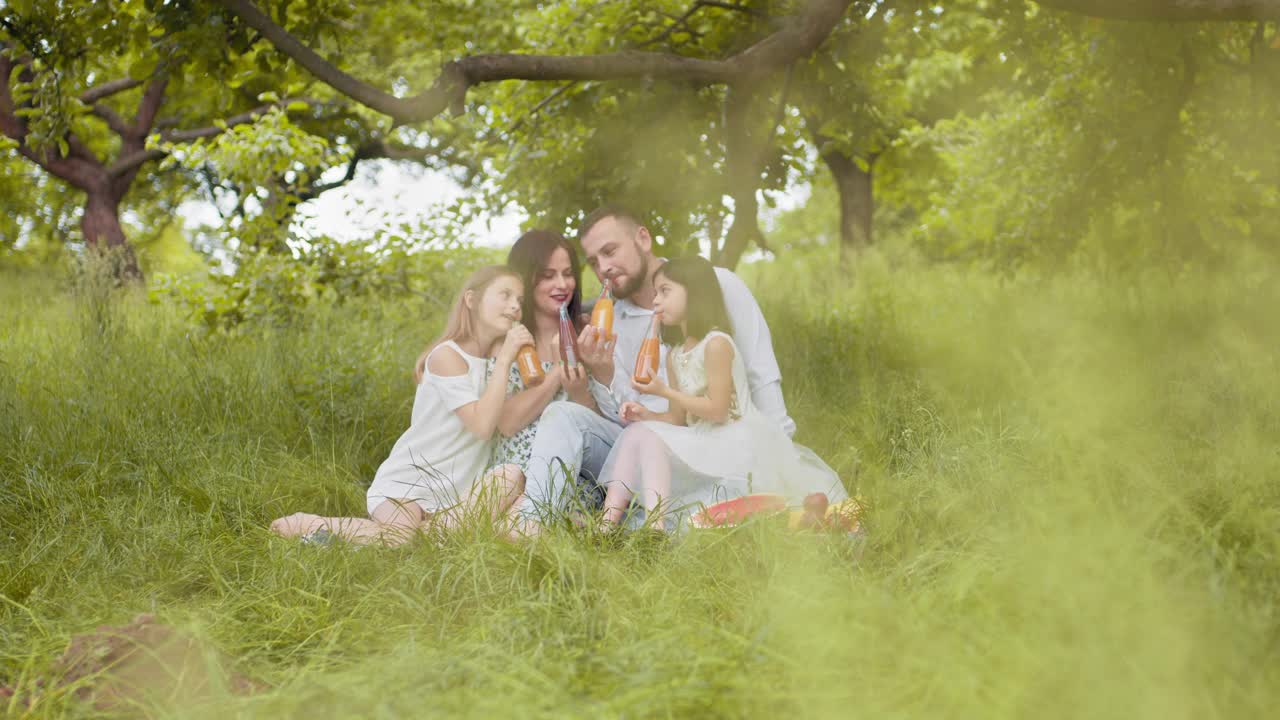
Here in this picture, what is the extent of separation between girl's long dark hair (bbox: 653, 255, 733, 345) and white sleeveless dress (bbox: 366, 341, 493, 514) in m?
0.90

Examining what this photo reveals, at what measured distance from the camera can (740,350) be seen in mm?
4086

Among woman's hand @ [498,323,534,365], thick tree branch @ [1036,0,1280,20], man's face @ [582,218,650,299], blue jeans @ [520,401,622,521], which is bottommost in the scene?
blue jeans @ [520,401,622,521]

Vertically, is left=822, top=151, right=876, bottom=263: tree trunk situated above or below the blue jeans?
above

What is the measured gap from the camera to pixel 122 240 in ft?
40.0

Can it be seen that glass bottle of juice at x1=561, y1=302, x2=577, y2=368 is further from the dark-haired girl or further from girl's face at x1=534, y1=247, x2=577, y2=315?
the dark-haired girl

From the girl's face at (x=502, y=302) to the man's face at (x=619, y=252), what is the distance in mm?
410

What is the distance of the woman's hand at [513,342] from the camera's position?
12.2ft

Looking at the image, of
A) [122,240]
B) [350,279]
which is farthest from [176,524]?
[122,240]

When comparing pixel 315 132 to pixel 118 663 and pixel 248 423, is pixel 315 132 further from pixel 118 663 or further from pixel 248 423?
pixel 118 663

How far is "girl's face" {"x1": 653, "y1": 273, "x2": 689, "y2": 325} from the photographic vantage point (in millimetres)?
3809

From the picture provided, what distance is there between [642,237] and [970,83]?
12336 mm

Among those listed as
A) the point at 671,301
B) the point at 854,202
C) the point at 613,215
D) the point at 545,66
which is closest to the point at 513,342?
the point at 671,301

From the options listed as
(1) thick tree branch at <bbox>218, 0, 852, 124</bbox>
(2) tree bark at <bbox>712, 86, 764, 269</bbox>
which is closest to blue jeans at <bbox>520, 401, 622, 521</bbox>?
(1) thick tree branch at <bbox>218, 0, 852, 124</bbox>

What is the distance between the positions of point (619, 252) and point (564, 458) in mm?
1031
